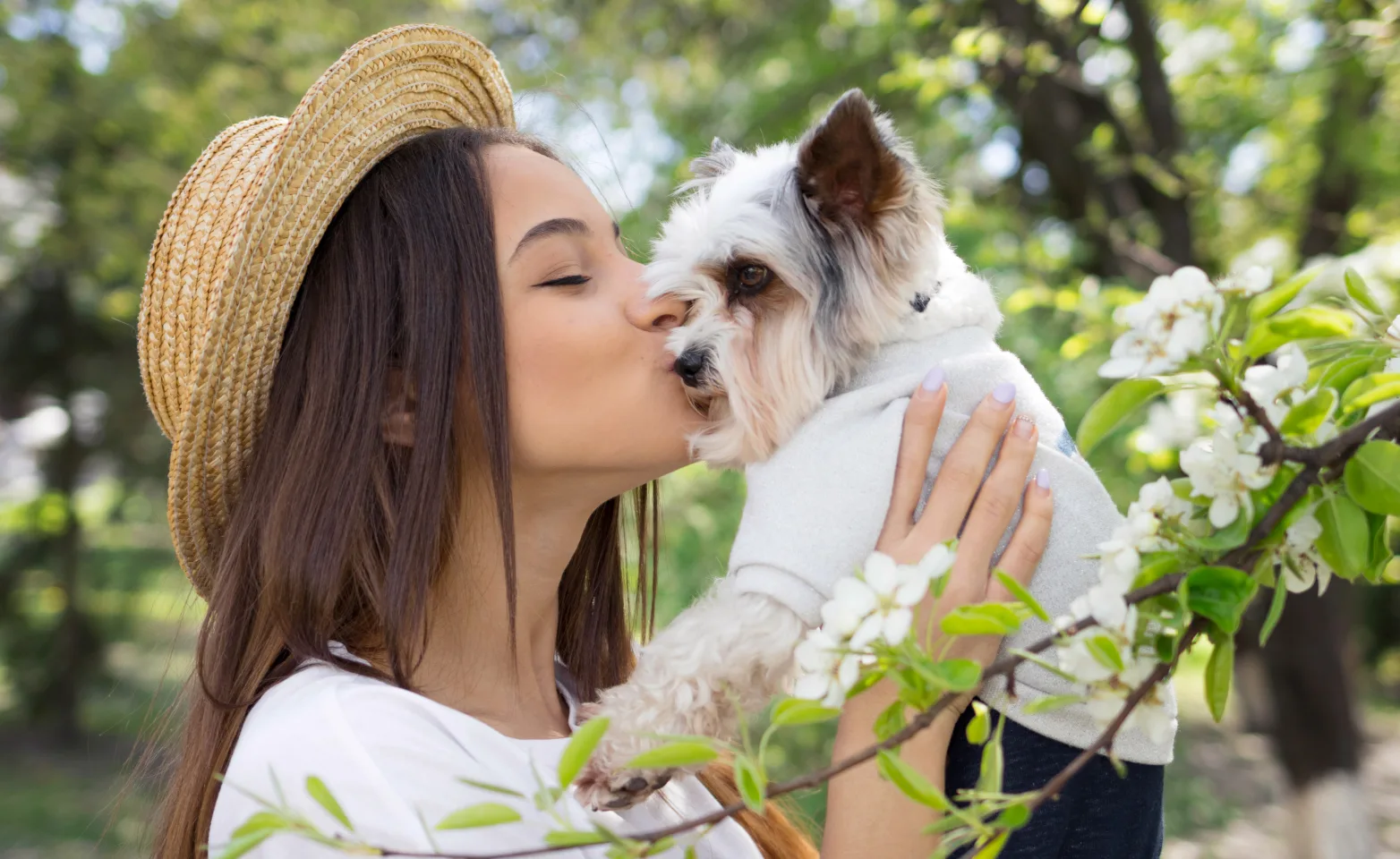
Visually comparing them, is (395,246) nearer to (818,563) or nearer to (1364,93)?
(818,563)

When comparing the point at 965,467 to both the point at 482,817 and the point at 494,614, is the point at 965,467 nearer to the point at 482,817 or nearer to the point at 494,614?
the point at 494,614

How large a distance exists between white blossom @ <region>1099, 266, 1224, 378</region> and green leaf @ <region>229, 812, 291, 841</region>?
2.39 ft

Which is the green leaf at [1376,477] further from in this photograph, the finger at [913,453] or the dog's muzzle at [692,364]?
the dog's muzzle at [692,364]

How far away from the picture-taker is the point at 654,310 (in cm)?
210

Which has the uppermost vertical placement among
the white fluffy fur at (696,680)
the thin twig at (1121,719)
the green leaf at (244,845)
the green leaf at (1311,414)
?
the green leaf at (1311,414)

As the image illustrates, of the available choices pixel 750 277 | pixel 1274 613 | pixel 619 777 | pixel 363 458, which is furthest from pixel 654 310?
pixel 1274 613

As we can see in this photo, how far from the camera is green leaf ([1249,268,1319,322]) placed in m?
0.98

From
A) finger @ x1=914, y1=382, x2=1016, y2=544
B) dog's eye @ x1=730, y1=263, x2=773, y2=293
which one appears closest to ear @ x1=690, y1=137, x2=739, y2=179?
dog's eye @ x1=730, y1=263, x2=773, y2=293

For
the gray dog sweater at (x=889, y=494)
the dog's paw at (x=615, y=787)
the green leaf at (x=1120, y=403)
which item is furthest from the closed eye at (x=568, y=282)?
the green leaf at (x=1120, y=403)

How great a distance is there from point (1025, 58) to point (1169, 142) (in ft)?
8.50

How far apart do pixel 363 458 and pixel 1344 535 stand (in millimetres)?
1520

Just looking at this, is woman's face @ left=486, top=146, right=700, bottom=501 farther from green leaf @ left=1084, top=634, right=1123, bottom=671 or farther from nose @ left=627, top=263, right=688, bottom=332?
green leaf @ left=1084, top=634, right=1123, bottom=671

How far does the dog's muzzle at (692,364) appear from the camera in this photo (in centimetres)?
208

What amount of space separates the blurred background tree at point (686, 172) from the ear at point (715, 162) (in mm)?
279
